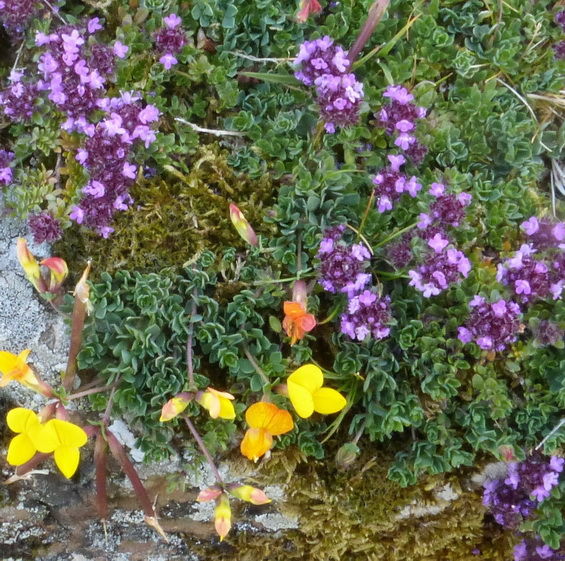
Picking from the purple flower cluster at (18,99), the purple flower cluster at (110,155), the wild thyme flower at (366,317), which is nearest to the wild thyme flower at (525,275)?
the wild thyme flower at (366,317)

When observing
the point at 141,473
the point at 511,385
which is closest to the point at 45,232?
the point at 141,473

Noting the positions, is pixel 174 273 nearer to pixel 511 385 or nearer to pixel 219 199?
pixel 219 199

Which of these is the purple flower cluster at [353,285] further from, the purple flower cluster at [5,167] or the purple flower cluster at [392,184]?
the purple flower cluster at [5,167]

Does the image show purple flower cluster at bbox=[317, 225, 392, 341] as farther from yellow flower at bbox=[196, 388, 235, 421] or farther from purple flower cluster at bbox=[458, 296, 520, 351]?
yellow flower at bbox=[196, 388, 235, 421]

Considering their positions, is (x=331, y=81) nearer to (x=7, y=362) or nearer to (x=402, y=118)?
(x=402, y=118)

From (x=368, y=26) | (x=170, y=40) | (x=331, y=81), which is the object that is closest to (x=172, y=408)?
(x=331, y=81)

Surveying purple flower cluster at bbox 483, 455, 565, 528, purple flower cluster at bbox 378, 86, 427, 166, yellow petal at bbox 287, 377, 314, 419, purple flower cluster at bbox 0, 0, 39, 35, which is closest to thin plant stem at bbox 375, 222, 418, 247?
purple flower cluster at bbox 378, 86, 427, 166
